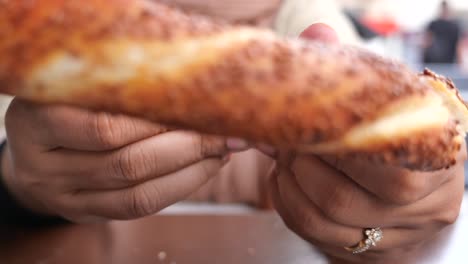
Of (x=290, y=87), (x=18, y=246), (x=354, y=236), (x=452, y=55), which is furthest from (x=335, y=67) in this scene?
(x=452, y=55)

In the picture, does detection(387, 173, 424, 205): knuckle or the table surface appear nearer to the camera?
detection(387, 173, 424, 205): knuckle

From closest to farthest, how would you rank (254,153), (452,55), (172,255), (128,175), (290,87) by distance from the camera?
(290,87)
(128,175)
(172,255)
(254,153)
(452,55)

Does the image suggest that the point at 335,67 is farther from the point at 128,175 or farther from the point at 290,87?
the point at 128,175

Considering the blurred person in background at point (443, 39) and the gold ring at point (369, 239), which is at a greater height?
the gold ring at point (369, 239)

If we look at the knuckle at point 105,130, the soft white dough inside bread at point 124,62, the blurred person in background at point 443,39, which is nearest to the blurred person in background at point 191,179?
the knuckle at point 105,130

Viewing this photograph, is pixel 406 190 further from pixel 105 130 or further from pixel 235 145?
pixel 105 130

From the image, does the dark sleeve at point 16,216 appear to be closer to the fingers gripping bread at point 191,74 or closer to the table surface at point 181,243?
the table surface at point 181,243

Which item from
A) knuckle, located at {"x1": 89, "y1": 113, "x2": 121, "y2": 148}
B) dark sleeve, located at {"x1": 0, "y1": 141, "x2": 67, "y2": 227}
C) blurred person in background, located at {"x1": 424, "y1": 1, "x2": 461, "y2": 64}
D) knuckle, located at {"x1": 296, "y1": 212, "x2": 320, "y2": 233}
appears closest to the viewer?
knuckle, located at {"x1": 89, "y1": 113, "x2": 121, "y2": 148}

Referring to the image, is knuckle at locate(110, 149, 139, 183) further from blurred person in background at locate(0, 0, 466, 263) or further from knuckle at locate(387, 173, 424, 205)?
knuckle at locate(387, 173, 424, 205)

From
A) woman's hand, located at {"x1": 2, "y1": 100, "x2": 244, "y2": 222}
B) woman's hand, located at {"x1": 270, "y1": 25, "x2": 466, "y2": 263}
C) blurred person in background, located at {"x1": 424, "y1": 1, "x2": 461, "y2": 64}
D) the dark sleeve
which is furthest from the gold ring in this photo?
blurred person in background, located at {"x1": 424, "y1": 1, "x2": 461, "y2": 64}
